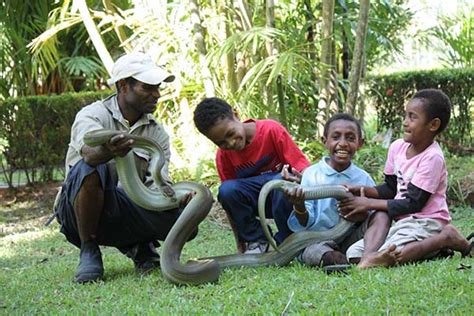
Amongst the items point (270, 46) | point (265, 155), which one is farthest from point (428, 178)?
point (270, 46)

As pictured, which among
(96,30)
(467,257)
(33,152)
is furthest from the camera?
(33,152)

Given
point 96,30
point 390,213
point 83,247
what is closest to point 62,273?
point 83,247

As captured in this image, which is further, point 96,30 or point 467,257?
point 96,30

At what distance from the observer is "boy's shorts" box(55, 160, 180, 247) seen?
4.72m

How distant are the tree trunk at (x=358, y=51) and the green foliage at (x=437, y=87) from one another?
2495mm

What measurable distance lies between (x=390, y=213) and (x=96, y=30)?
18.5 ft

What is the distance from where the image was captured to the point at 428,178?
15.1 feet

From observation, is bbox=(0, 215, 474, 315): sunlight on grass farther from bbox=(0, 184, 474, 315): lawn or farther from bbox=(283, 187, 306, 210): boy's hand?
bbox=(283, 187, 306, 210): boy's hand

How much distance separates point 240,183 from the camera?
16.8ft

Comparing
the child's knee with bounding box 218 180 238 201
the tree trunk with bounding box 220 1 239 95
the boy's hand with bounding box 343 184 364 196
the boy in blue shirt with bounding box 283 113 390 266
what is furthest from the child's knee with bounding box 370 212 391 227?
the tree trunk with bounding box 220 1 239 95

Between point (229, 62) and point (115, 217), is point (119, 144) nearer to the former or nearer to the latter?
point (115, 217)

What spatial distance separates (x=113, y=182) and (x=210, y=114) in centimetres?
69

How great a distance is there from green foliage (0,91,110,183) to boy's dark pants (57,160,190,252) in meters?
5.51

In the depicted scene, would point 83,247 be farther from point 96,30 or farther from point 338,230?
point 96,30
